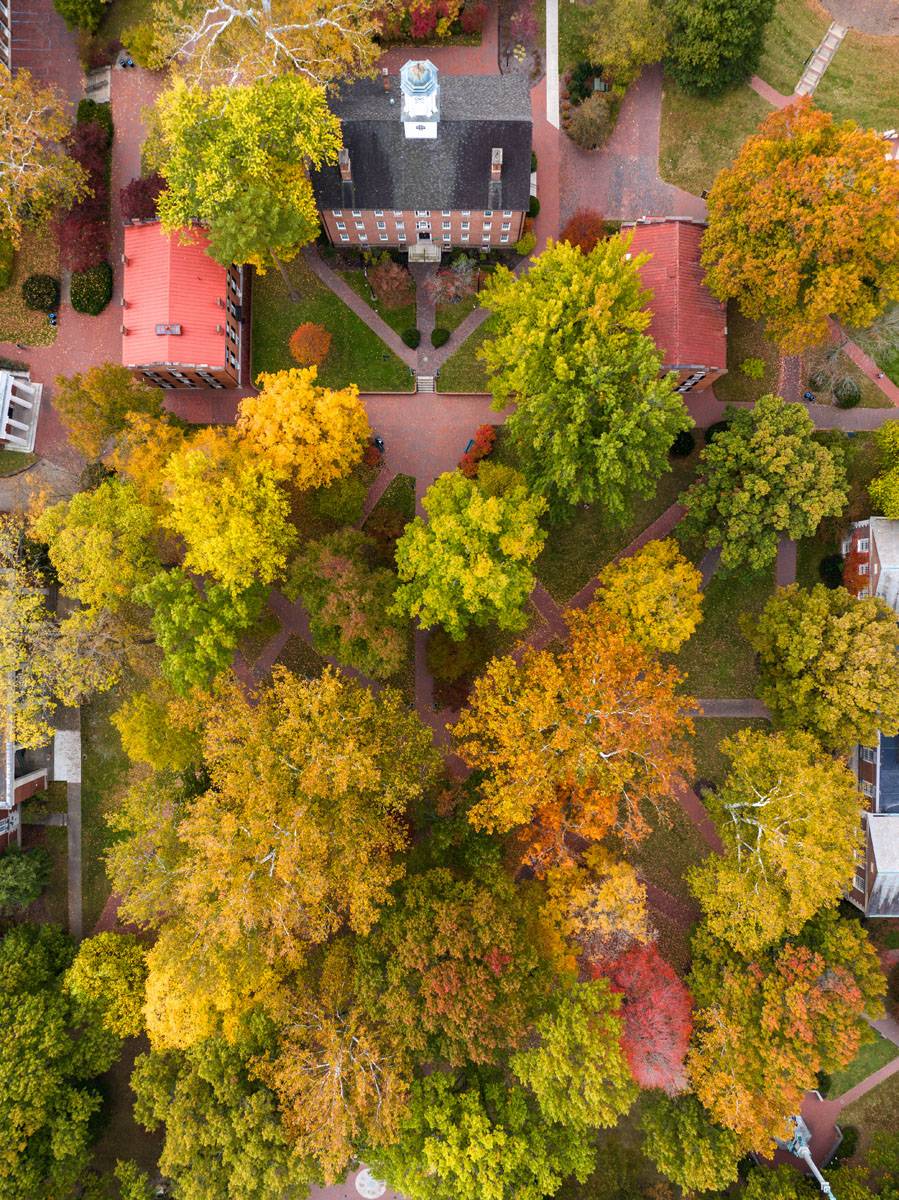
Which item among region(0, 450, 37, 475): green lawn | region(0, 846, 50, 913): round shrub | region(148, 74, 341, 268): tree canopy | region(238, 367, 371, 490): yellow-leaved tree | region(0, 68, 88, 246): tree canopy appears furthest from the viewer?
region(0, 450, 37, 475): green lawn

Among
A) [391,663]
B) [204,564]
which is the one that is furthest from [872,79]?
[204,564]

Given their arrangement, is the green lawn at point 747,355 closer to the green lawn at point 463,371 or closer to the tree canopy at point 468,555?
the green lawn at point 463,371

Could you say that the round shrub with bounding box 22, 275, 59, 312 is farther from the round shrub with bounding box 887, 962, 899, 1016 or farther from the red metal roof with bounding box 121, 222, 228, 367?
the round shrub with bounding box 887, 962, 899, 1016

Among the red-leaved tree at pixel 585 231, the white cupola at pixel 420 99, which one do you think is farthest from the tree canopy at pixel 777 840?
the white cupola at pixel 420 99

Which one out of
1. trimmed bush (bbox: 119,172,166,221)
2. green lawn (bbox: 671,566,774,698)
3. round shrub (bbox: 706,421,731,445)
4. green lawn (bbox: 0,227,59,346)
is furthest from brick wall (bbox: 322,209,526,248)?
green lawn (bbox: 671,566,774,698)

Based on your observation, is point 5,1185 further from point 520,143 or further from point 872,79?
point 872,79

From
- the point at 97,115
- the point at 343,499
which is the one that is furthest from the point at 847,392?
the point at 97,115
